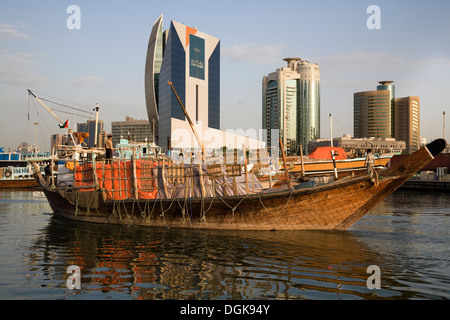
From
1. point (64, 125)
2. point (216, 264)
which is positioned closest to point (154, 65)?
point (64, 125)

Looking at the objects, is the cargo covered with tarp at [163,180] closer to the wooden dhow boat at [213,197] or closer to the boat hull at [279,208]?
the wooden dhow boat at [213,197]

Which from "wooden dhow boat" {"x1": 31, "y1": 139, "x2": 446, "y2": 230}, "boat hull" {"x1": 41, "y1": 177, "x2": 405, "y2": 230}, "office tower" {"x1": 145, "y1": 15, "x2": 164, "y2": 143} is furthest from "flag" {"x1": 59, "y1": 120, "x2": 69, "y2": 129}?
"office tower" {"x1": 145, "y1": 15, "x2": 164, "y2": 143}

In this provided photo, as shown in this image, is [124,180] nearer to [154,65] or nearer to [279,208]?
[279,208]

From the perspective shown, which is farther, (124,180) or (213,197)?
(124,180)

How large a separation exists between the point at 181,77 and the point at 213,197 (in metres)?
153

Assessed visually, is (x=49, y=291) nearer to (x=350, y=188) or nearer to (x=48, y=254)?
(x=48, y=254)

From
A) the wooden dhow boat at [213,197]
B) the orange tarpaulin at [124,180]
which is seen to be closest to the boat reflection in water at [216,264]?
the wooden dhow boat at [213,197]

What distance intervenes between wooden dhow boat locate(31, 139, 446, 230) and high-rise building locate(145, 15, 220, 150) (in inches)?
5219

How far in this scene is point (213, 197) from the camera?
1681 centimetres

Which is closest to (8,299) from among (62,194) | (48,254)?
(48,254)

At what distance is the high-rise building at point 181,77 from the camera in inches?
6329

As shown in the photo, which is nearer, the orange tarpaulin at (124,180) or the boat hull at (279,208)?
the boat hull at (279,208)
